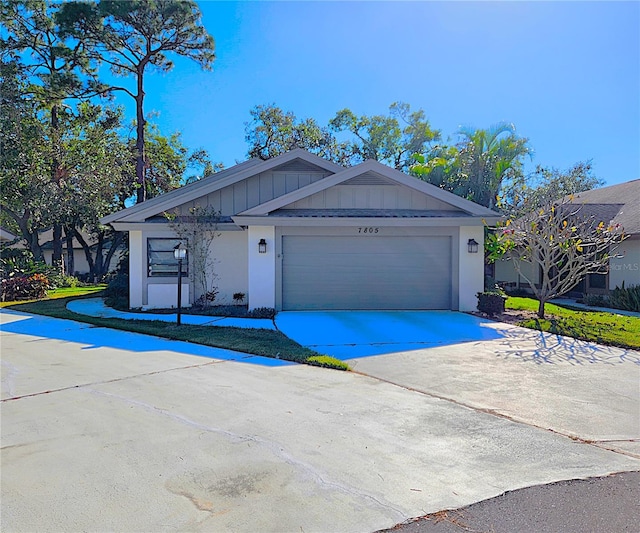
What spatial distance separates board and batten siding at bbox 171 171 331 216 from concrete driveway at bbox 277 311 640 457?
14.9 ft

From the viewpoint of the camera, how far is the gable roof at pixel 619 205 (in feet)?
49.0

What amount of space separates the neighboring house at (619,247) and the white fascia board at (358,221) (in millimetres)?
4738

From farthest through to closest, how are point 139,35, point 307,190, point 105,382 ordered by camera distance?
1. point 139,35
2. point 307,190
3. point 105,382

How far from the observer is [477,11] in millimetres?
11109

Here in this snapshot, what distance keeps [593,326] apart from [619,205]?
8.88m

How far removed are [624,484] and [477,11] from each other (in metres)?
10.8

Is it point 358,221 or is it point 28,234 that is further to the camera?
point 28,234

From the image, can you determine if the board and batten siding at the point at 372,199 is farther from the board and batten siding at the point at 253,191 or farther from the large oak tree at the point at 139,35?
the large oak tree at the point at 139,35

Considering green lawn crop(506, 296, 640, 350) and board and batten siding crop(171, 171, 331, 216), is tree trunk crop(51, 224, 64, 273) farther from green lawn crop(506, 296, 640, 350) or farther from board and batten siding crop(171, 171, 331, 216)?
green lawn crop(506, 296, 640, 350)

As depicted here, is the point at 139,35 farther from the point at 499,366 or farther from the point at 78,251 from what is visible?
the point at 499,366

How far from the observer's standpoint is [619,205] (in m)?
17.0

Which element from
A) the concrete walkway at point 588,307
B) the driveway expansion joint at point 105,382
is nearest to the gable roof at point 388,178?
the concrete walkway at point 588,307

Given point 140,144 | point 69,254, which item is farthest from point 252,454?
point 69,254

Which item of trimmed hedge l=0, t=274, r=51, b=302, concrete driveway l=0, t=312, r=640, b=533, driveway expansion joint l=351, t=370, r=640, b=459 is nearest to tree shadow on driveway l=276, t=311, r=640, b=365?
driveway expansion joint l=351, t=370, r=640, b=459
